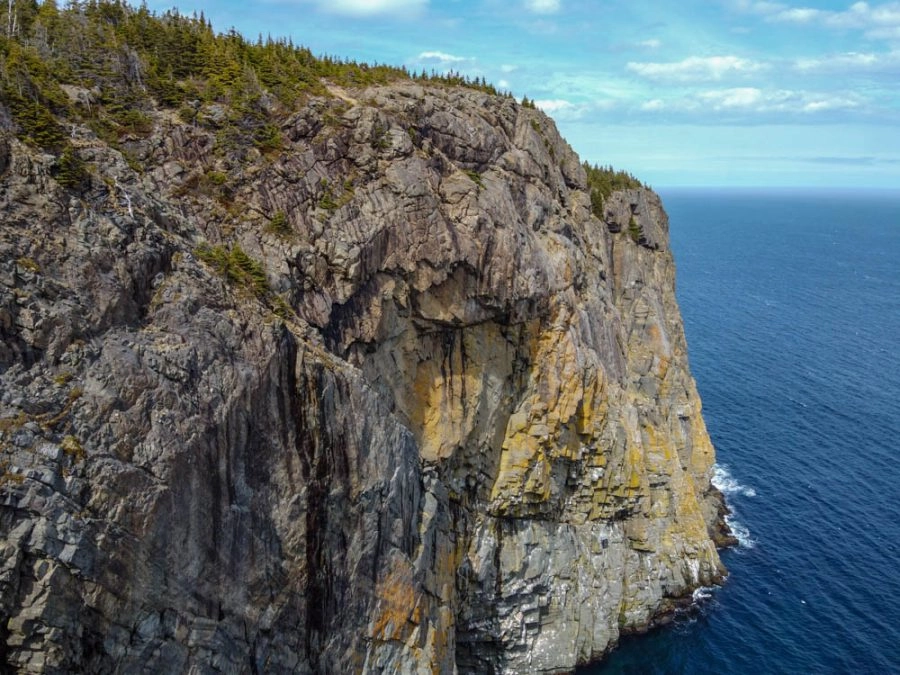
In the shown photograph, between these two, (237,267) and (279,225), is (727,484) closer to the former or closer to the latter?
(279,225)

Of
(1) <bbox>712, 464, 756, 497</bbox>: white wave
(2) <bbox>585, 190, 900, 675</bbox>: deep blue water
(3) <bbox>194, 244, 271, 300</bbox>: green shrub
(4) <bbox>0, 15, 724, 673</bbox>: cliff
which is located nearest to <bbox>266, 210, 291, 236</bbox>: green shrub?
(4) <bbox>0, 15, 724, 673</bbox>: cliff

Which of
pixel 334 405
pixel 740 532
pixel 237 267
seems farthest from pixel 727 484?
pixel 237 267

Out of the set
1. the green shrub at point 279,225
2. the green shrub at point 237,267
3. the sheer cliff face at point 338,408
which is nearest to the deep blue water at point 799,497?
the sheer cliff face at point 338,408

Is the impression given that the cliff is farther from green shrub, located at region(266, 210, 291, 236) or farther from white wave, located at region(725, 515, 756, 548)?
white wave, located at region(725, 515, 756, 548)

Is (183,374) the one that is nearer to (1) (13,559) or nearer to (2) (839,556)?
(1) (13,559)

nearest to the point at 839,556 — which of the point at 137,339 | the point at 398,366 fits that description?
the point at 398,366
